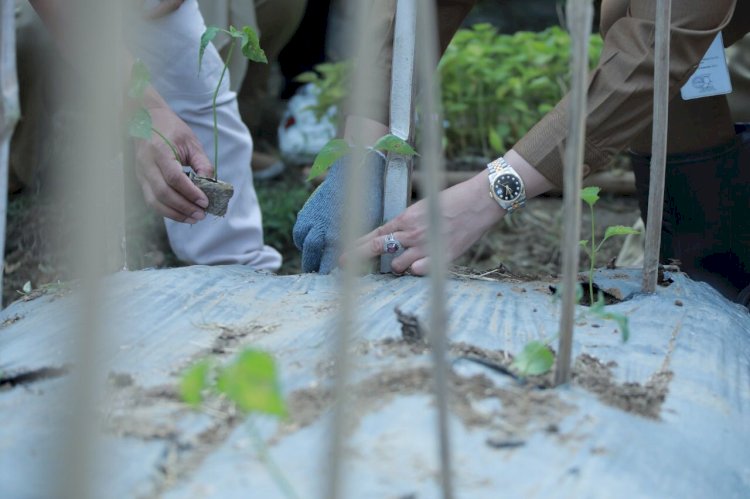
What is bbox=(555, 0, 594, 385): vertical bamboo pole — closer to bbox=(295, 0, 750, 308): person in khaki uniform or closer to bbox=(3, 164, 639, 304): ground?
bbox=(295, 0, 750, 308): person in khaki uniform

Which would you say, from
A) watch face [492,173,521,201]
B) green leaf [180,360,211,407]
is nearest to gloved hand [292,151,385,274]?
watch face [492,173,521,201]

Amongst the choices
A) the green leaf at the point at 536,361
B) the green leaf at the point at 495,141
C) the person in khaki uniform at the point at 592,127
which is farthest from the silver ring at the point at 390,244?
the green leaf at the point at 495,141

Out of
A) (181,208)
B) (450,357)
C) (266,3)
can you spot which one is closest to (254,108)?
(266,3)

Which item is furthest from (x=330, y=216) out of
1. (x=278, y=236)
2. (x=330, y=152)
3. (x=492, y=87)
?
(x=492, y=87)

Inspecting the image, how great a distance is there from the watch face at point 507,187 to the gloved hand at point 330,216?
226 mm

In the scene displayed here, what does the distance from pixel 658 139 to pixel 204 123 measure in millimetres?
1144

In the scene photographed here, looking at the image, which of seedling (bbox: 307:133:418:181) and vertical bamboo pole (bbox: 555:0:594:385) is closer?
vertical bamboo pole (bbox: 555:0:594:385)

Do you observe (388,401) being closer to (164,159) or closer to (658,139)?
(658,139)

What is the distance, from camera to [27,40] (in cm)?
232

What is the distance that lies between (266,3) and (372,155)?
136 centimetres

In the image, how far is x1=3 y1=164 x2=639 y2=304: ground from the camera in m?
2.44

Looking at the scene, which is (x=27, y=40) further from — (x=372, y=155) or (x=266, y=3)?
(x=372, y=155)

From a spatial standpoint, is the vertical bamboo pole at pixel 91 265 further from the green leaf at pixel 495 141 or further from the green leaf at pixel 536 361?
the green leaf at pixel 495 141

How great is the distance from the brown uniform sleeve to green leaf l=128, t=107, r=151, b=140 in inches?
24.1
